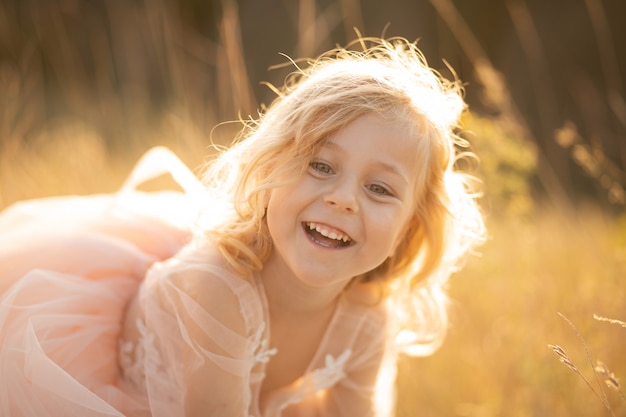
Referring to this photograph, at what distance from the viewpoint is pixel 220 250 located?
1.74 metres

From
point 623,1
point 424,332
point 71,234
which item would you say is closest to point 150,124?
point 71,234

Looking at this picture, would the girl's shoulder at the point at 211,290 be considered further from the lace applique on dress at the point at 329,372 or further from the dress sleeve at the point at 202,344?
the lace applique on dress at the point at 329,372

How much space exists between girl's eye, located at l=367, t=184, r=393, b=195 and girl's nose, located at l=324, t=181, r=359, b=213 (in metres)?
0.06

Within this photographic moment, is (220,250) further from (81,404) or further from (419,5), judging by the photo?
(419,5)

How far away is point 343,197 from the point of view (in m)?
1.55

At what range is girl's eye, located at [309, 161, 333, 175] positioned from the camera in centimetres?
162

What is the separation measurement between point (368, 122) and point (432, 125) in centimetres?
21

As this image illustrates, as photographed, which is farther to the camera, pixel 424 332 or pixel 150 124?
pixel 150 124

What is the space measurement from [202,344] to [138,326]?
0.27m

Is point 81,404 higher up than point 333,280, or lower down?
lower down

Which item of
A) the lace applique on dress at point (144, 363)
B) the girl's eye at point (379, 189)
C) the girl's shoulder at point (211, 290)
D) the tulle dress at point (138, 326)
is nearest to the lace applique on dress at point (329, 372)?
the tulle dress at point (138, 326)

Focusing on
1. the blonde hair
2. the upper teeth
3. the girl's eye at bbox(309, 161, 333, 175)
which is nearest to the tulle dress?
the blonde hair

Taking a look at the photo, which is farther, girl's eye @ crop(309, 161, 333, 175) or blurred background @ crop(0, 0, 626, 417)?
blurred background @ crop(0, 0, 626, 417)

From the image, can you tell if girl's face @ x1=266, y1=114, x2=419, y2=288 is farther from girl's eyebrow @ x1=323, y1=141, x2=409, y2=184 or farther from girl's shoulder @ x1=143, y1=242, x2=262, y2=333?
girl's shoulder @ x1=143, y1=242, x2=262, y2=333
